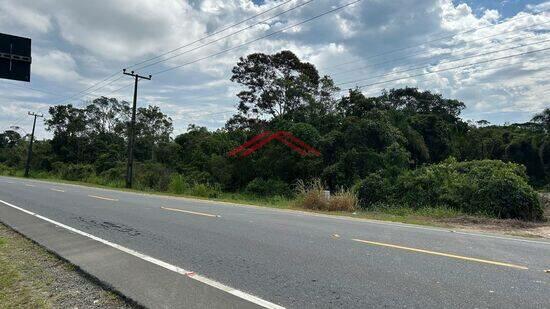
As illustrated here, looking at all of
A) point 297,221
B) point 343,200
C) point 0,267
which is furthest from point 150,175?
point 0,267

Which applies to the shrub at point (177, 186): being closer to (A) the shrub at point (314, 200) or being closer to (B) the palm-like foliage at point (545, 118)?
(A) the shrub at point (314, 200)

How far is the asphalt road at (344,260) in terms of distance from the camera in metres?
5.19

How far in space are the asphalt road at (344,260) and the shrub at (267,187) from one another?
2170 centimetres

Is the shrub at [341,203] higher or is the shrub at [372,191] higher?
the shrub at [372,191]

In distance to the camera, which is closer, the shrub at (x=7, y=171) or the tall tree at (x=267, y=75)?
the tall tree at (x=267, y=75)

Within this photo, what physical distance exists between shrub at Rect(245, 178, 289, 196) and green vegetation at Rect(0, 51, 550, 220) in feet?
0.41

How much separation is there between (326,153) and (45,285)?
26941 mm

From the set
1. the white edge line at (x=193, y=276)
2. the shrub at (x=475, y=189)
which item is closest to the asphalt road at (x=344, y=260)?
the white edge line at (x=193, y=276)

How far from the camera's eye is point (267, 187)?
34531 mm

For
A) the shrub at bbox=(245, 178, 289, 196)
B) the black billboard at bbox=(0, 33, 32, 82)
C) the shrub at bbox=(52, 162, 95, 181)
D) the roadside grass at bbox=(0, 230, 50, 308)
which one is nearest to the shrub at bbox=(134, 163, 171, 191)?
the shrub at bbox=(245, 178, 289, 196)

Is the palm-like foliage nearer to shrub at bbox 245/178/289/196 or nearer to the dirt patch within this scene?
shrub at bbox 245/178/289/196

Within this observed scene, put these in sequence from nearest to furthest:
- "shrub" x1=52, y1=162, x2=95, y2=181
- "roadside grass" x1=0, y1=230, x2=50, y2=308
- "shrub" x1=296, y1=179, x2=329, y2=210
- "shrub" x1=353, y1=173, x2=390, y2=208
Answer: "roadside grass" x1=0, y1=230, x2=50, y2=308, "shrub" x1=296, y1=179, x2=329, y2=210, "shrub" x1=353, y1=173, x2=390, y2=208, "shrub" x1=52, y1=162, x2=95, y2=181

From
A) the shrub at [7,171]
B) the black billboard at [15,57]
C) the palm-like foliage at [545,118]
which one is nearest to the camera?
the black billboard at [15,57]

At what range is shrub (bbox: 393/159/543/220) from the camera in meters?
15.9
